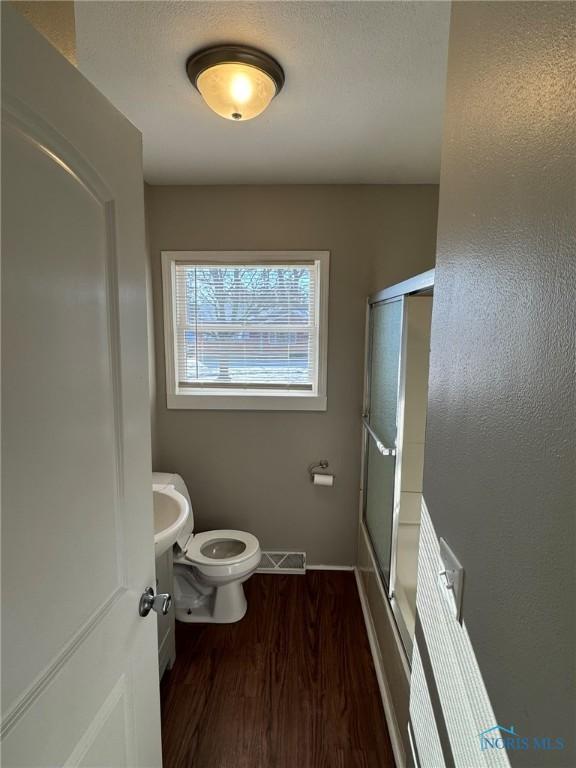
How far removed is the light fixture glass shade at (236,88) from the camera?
1281 millimetres

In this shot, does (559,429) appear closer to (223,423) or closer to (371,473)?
(371,473)

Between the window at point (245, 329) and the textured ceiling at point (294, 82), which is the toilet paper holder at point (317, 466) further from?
the textured ceiling at point (294, 82)

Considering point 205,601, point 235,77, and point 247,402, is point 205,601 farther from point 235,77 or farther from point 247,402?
point 235,77

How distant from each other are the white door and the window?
1.50 m

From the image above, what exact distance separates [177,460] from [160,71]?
2023 mm

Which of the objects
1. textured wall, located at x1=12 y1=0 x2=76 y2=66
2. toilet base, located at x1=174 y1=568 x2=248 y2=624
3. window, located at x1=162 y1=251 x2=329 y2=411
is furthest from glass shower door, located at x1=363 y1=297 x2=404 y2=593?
textured wall, located at x1=12 y1=0 x2=76 y2=66

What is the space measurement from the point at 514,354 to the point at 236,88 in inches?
49.9

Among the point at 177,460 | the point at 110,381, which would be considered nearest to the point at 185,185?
the point at 177,460

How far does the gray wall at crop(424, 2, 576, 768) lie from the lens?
512 millimetres

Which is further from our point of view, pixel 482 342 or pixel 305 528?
pixel 305 528

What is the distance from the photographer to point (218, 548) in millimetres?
2430

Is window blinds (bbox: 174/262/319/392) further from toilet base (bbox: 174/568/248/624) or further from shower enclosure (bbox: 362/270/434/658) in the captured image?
toilet base (bbox: 174/568/248/624)

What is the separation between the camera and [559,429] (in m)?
0.52

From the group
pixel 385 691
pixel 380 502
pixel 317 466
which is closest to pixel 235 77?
pixel 380 502
